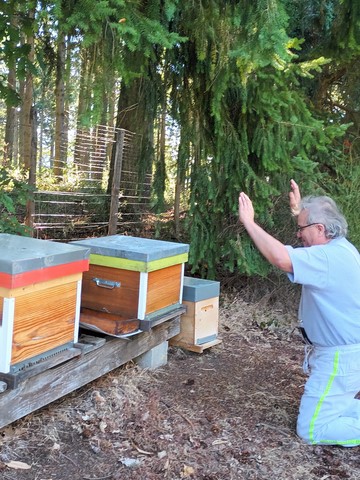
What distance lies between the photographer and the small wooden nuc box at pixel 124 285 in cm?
296

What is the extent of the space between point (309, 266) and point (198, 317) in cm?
149

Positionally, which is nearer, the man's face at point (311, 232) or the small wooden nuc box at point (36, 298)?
the small wooden nuc box at point (36, 298)

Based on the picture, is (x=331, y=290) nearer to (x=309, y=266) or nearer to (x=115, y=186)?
(x=309, y=266)

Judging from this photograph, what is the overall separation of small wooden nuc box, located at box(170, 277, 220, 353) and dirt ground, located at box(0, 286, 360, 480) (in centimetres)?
24

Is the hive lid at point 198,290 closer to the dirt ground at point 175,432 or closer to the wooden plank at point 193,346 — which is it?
the wooden plank at point 193,346

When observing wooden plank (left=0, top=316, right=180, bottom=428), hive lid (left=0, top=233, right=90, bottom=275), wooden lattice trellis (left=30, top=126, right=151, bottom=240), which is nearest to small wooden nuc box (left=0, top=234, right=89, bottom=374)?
hive lid (left=0, top=233, right=90, bottom=275)

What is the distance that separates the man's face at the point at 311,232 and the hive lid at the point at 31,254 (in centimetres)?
123

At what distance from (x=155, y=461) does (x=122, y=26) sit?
228cm

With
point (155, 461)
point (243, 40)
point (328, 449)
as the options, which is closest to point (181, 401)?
point (155, 461)

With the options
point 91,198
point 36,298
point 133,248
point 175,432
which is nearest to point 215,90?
point 133,248

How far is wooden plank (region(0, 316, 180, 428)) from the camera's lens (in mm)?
2309

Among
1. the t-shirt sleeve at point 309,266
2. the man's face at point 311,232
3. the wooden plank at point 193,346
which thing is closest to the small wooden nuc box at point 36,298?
the t-shirt sleeve at point 309,266

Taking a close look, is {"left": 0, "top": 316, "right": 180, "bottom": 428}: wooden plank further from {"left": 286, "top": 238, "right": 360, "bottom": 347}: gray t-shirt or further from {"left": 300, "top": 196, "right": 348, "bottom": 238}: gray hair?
{"left": 300, "top": 196, "right": 348, "bottom": 238}: gray hair

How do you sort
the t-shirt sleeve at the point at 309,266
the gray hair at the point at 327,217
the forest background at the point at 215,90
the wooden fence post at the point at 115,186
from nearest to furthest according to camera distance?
the t-shirt sleeve at the point at 309,266, the gray hair at the point at 327,217, the forest background at the point at 215,90, the wooden fence post at the point at 115,186
